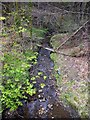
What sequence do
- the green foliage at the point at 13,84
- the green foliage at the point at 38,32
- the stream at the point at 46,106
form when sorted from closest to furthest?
the green foliage at the point at 13,84 → the stream at the point at 46,106 → the green foliage at the point at 38,32

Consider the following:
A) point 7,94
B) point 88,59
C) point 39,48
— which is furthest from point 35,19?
point 7,94

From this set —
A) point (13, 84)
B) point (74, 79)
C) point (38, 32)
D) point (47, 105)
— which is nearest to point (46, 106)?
point (47, 105)

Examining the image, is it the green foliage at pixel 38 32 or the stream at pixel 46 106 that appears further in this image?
the green foliage at pixel 38 32

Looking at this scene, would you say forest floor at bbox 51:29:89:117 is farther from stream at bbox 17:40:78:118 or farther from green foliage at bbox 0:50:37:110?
green foliage at bbox 0:50:37:110

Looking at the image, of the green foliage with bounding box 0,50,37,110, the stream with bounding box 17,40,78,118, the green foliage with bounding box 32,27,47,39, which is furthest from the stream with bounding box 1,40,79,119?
the green foliage with bounding box 32,27,47,39

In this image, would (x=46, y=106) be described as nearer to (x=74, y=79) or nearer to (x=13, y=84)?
(x=13, y=84)

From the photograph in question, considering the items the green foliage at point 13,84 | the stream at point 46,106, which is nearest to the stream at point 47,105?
the stream at point 46,106

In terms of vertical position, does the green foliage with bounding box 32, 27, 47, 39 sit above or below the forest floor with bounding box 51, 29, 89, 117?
above

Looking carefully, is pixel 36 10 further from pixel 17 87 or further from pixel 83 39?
pixel 17 87

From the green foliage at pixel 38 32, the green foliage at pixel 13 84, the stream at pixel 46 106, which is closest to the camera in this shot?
the green foliage at pixel 13 84

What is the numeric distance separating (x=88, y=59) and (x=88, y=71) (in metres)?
0.69

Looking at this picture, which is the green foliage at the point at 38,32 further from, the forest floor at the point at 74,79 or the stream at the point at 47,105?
the stream at the point at 47,105

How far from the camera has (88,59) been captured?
6.67 meters

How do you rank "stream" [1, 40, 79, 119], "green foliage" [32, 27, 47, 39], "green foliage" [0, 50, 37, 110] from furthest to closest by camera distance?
"green foliage" [32, 27, 47, 39]
"stream" [1, 40, 79, 119]
"green foliage" [0, 50, 37, 110]
